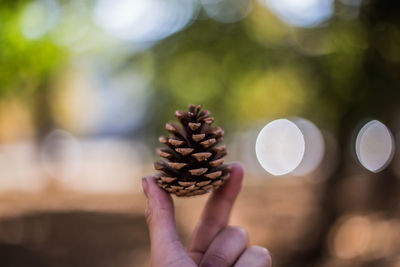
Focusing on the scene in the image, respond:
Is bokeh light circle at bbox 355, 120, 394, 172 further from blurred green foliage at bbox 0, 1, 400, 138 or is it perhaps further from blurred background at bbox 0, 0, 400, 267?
blurred green foliage at bbox 0, 1, 400, 138

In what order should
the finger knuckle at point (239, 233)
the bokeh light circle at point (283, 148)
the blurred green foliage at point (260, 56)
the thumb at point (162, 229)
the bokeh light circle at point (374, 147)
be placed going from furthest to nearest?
the bokeh light circle at point (283, 148) < the bokeh light circle at point (374, 147) < the blurred green foliage at point (260, 56) < the finger knuckle at point (239, 233) < the thumb at point (162, 229)

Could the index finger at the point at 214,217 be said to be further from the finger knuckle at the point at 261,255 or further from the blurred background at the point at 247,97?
the blurred background at the point at 247,97

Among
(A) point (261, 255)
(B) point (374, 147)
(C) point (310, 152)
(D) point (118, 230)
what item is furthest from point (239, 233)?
(C) point (310, 152)

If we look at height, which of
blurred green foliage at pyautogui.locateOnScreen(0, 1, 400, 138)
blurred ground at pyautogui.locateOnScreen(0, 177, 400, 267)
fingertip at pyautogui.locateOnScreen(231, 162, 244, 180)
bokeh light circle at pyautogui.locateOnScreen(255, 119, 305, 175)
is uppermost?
bokeh light circle at pyautogui.locateOnScreen(255, 119, 305, 175)

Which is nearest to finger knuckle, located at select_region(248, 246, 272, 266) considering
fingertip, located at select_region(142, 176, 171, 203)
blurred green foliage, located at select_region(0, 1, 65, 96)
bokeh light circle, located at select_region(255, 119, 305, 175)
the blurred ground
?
fingertip, located at select_region(142, 176, 171, 203)

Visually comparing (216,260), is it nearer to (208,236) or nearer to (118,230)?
(208,236)

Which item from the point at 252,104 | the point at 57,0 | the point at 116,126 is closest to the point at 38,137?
the point at 57,0

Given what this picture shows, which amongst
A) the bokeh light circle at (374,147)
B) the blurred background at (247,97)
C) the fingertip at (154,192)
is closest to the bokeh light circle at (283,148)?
A: the blurred background at (247,97)

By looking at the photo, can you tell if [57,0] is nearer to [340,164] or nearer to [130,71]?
[130,71]
